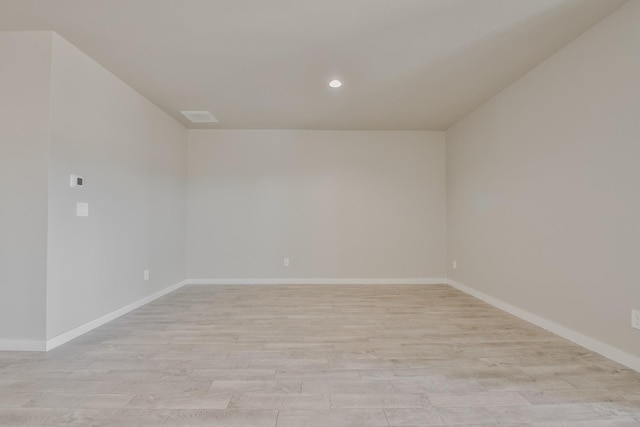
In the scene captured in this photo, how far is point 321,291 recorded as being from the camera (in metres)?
4.46

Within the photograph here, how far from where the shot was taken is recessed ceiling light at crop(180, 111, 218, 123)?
4.21 metres

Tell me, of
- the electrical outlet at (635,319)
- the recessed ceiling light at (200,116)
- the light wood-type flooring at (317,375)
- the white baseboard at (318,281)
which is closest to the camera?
the light wood-type flooring at (317,375)

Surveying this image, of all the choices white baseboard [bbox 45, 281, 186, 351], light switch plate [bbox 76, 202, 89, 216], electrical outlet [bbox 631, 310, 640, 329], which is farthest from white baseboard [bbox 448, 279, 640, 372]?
light switch plate [bbox 76, 202, 89, 216]

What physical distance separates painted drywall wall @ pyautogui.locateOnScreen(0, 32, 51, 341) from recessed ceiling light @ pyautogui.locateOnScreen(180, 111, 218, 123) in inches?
71.5

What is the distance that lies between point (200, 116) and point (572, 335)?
486cm

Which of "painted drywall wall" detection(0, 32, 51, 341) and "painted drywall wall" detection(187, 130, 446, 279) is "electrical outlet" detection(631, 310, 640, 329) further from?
"painted drywall wall" detection(0, 32, 51, 341)

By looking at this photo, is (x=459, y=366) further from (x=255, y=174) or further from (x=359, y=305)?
(x=255, y=174)

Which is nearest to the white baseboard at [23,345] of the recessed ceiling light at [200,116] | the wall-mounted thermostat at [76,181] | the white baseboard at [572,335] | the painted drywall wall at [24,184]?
the painted drywall wall at [24,184]

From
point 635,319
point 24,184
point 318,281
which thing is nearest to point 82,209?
point 24,184

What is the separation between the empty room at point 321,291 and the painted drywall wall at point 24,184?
0.02 m

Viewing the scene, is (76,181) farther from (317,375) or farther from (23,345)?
(317,375)

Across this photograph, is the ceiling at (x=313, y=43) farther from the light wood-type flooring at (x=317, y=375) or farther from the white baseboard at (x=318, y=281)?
the white baseboard at (x=318, y=281)

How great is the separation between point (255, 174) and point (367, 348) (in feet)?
11.1

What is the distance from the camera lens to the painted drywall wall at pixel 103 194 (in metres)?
2.52
